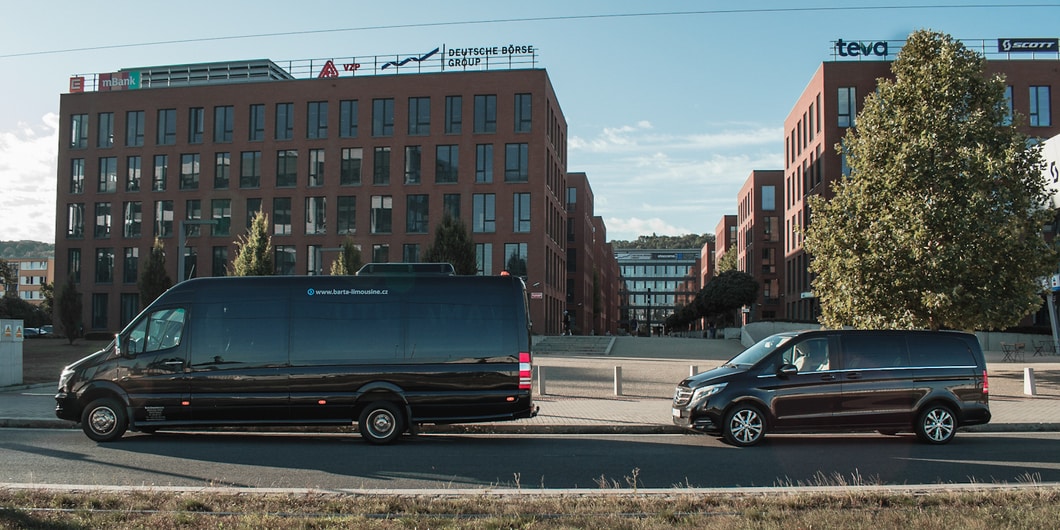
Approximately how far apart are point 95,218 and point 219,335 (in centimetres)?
5262

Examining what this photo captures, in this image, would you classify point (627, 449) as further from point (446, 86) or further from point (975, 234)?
point (446, 86)

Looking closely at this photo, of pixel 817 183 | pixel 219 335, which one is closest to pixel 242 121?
pixel 817 183

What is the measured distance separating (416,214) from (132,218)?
20.7m

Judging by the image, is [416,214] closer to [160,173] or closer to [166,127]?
[160,173]

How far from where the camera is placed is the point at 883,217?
22734 mm

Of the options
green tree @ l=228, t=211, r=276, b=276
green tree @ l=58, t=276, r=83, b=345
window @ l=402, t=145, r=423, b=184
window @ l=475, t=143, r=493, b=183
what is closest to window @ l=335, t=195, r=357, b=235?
window @ l=402, t=145, r=423, b=184

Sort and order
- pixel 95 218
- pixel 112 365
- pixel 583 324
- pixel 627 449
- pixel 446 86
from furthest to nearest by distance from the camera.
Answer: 1. pixel 583 324
2. pixel 95 218
3. pixel 446 86
4. pixel 112 365
5. pixel 627 449

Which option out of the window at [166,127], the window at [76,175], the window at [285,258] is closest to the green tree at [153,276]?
the window at [285,258]

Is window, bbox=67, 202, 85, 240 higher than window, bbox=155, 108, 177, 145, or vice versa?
window, bbox=155, 108, 177, 145

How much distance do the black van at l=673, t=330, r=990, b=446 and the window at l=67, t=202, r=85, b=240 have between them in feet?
187

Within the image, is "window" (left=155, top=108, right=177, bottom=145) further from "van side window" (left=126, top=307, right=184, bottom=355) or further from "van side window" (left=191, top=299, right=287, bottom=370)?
"van side window" (left=191, top=299, right=287, bottom=370)

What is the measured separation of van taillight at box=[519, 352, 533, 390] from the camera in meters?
12.1

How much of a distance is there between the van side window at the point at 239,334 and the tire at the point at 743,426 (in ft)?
21.9

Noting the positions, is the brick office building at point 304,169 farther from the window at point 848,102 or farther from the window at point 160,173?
the window at point 848,102
